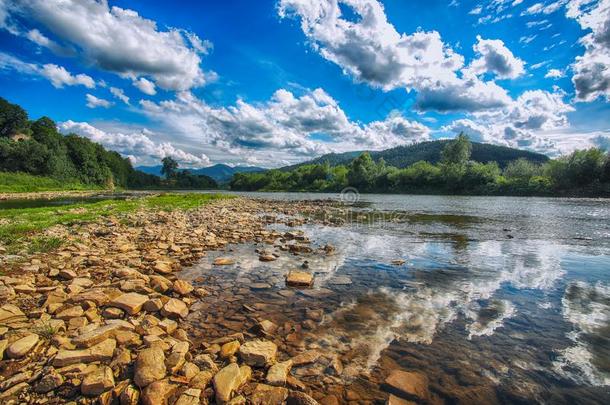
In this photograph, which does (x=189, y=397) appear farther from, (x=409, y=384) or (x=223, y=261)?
(x=223, y=261)

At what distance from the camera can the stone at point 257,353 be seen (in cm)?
413

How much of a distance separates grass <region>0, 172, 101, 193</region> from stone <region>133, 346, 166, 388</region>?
80.6m

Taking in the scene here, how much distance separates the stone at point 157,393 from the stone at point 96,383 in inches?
17.5

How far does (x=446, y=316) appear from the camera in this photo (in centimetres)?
603

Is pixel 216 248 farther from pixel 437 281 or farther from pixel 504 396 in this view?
pixel 504 396

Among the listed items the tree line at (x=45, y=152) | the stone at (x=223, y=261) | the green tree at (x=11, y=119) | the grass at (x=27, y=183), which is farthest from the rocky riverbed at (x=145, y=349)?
the green tree at (x=11, y=119)

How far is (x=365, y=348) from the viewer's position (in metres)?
4.82

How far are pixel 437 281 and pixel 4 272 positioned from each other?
422 inches

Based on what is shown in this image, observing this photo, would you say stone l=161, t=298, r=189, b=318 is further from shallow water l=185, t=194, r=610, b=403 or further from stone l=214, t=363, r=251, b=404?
stone l=214, t=363, r=251, b=404

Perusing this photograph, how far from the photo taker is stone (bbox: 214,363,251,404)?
3.38 metres

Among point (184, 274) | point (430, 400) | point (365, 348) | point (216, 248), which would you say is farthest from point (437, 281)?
point (216, 248)

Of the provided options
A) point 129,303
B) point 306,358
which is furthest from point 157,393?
point 129,303

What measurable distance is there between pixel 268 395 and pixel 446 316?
4.12 m

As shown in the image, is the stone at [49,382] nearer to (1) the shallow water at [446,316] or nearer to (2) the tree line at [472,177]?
(1) the shallow water at [446,316]
